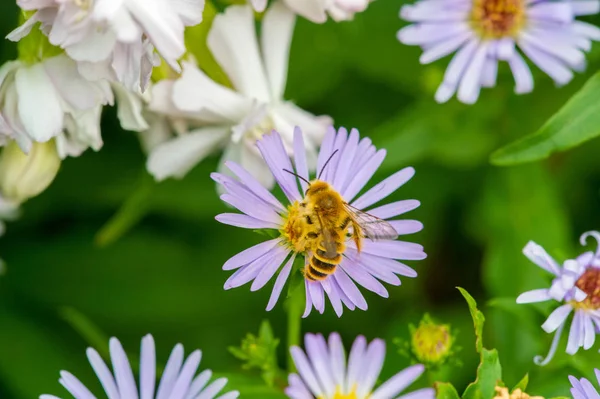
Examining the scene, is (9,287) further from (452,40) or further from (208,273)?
(452,40)

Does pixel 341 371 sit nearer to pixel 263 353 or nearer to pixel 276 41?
pixel 263 353

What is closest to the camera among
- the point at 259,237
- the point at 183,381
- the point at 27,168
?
the point at 183,381

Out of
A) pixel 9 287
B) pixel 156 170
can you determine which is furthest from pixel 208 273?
pixel 156 170

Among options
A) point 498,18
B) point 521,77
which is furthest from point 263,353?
point 498,18

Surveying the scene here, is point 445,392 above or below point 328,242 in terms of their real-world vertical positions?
below

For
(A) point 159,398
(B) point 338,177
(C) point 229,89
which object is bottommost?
(A) point 159,398

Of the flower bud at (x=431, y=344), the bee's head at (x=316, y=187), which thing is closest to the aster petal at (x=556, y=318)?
the flower bud at (x=431, y=344)
